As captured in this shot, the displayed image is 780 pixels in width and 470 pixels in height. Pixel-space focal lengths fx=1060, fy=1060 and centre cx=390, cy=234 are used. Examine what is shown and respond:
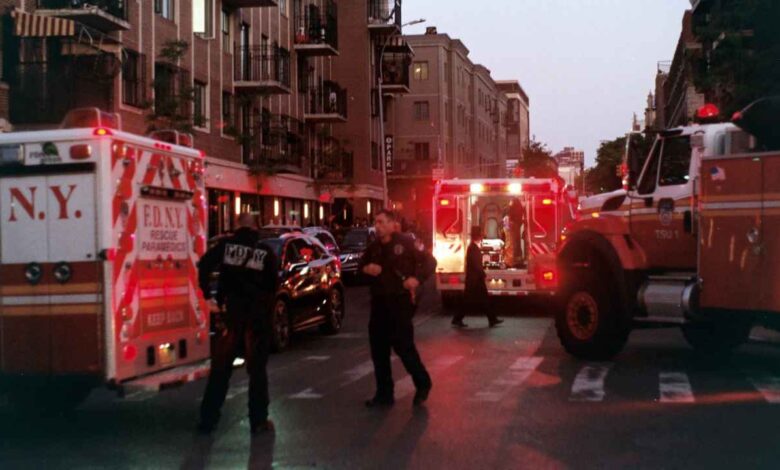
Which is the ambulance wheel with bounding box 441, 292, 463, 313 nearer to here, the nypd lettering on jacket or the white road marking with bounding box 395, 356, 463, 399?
the white road marking with bounding box 395, 356, 463, 399

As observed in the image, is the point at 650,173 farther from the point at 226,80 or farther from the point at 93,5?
the point at 226,80

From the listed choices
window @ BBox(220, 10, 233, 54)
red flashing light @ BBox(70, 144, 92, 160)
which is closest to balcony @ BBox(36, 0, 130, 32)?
window @ BBox(220, 10, 233, 54)

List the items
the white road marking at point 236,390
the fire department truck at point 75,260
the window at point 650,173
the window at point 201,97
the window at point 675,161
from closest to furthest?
the fire department truck at point 75,260
the white road marking at point 236,390
the window at point 675,161
the window at point 650,173
the window at point 201,97

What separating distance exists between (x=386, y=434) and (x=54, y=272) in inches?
125

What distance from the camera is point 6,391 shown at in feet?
31.6

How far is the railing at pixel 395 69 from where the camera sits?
59094 millimetres

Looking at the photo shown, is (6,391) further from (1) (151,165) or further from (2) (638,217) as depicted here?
(2) (638,217)

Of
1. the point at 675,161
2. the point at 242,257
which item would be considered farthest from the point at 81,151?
the point at 675,161

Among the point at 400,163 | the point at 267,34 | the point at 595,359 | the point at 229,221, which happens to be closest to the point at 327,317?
the point at 595,359

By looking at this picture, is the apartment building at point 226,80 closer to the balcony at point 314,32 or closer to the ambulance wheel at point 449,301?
the balcony at point 314,32

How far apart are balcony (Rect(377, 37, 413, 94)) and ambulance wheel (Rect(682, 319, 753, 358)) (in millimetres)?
45461

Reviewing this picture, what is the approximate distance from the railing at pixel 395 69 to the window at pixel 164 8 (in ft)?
95.5

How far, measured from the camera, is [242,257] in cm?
929

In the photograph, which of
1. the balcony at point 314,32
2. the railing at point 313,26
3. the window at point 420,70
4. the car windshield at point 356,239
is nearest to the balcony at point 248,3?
the balcony at point 314,32
